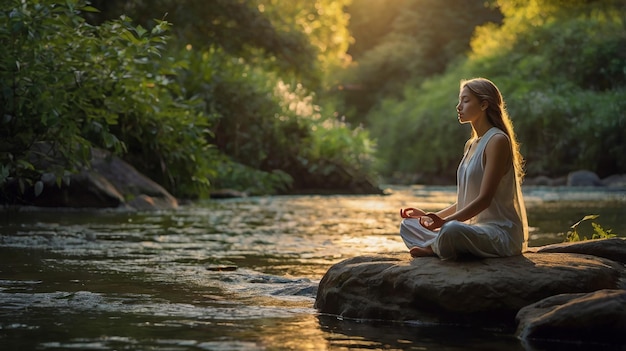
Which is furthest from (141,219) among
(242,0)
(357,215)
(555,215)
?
(242,0)

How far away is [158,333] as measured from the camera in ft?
19.3

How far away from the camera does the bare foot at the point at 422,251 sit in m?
7.15

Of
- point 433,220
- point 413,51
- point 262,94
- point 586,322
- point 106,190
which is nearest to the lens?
point 586,322

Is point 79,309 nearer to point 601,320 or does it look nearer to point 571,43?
point 601,320

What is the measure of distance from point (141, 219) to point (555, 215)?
7.15 m

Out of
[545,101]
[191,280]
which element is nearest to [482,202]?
[191,280]

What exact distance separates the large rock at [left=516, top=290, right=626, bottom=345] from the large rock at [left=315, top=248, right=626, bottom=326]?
0.48 m

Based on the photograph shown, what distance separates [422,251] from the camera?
7.16m

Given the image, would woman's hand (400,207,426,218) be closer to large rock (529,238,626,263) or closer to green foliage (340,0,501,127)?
large rock (529,238,626,263)

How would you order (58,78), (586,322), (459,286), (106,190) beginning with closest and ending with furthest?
(586,322) → (459,286) → (58,78) → (106,190)

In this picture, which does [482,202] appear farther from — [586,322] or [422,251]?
[586,322]

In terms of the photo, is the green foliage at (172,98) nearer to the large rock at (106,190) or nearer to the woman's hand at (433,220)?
the large rock at (106,190)

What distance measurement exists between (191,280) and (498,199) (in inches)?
109

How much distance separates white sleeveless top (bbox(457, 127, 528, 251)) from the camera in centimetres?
708
